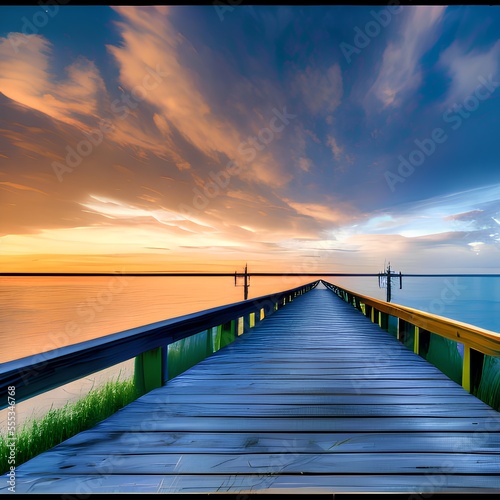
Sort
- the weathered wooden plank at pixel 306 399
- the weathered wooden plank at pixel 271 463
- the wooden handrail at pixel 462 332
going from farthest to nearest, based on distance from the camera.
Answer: the weathered wooden plank at pixel 306 399 < the wooden handrail at pixel 462 332 < the weathered wooden plank at pixel 271 463

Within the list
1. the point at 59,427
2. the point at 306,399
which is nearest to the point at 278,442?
the point at 306,399

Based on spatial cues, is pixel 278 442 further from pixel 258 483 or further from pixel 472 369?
pixel 472 369

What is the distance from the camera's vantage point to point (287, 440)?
200 centimetres

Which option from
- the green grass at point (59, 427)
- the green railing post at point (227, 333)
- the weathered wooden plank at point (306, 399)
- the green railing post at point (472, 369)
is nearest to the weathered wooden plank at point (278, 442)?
the green grass at point (59, 427)

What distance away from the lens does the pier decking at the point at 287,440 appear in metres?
1.60

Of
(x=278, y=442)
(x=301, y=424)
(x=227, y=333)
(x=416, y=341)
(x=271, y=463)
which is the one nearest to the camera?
(x=271, y=463)

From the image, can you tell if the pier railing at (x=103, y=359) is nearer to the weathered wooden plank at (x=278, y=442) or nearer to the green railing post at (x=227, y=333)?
the weathered wooden plank at (x=278, y=442)

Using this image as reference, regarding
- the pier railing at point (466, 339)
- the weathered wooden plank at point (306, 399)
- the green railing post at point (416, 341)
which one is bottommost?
the weathered wooden plank at point (306, 399)

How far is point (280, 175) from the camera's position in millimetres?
14891

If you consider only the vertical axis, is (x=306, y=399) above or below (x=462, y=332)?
below

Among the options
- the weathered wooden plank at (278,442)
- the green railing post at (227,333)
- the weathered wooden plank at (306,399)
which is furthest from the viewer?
the green railing post at (227,333)

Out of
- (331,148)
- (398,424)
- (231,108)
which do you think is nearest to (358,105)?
(331,148)

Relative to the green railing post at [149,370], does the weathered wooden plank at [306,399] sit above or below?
below

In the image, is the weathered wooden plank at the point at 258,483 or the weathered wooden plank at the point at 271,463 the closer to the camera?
the weathered wooden plank at the point at 258,483
